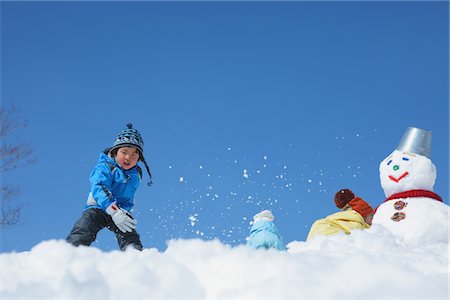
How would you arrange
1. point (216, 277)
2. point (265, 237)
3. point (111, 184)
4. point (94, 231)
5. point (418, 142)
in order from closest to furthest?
point (216, 277) → point (265, 237) → point (418, 142) → point (94, 231) → point (111, 184)

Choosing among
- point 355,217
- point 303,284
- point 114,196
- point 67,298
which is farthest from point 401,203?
point 67,298

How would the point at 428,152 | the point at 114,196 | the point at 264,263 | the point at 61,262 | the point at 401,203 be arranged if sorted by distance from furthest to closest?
the point at 114,196, the point at 428,152, the point at 401,203, the point at 61,262, the point at 264,263

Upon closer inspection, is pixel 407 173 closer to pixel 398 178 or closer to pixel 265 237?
pixel 398 178

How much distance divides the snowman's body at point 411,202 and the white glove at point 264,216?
1.18 metres

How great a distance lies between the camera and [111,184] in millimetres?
5484

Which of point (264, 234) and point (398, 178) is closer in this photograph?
point (264, 234)

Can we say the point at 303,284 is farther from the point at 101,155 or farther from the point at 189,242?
the point at 101,155

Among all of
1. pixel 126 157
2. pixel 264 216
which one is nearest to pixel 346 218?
pixel 264 216

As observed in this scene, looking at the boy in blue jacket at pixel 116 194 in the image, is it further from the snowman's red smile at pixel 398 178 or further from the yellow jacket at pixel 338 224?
the snowman's red smile at pixel 398 178

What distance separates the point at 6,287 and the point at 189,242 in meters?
0.75

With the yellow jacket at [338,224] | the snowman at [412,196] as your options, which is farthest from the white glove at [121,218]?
the snowman at [412,196]

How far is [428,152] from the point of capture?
5.11 meters

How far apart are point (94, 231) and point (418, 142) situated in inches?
139

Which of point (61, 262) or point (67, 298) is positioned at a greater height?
point (61, 262)
